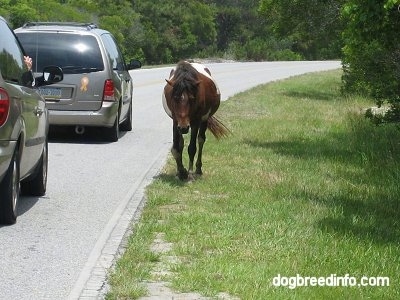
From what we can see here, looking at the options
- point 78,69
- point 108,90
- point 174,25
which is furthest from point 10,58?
point 174,25

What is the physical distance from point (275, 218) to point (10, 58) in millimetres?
2945

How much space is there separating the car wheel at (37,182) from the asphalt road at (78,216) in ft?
0.31

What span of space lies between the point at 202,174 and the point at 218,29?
84.4 metres

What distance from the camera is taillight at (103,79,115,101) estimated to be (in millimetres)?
16953

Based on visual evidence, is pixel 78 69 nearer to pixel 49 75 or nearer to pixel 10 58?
pixel 49 75

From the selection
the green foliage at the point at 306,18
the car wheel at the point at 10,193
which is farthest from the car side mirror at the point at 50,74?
the green foliage at the point at 306,18

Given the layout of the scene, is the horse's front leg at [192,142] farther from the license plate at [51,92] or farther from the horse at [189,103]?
the license plate at [51,92]

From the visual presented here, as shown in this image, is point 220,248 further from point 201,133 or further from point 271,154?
point 271,154

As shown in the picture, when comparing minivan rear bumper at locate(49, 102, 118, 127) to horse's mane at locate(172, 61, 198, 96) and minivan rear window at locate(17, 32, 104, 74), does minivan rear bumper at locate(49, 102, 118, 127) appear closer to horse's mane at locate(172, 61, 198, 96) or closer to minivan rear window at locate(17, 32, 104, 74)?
minivan rear window at locate(17, 32, 104, 74)

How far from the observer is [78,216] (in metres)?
10.1

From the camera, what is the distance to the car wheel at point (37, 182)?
11.0 metres

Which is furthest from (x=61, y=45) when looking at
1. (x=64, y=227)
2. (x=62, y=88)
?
(x=64, y=227)

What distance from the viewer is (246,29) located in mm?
96062

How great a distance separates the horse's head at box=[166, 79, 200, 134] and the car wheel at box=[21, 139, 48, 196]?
1869 mm
